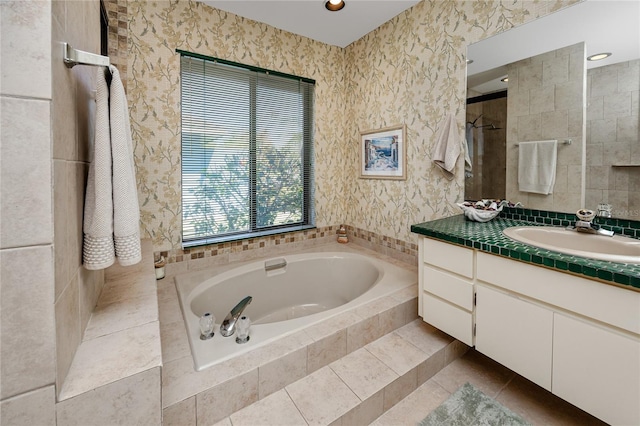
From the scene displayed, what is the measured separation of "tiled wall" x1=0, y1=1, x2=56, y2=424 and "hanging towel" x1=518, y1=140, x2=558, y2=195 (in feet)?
7.12

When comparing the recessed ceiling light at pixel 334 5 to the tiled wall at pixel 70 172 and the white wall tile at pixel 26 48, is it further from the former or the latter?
the white wall tile at pixel 26 48

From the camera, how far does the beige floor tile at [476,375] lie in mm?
1537

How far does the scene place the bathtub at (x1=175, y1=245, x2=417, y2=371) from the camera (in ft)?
5.28

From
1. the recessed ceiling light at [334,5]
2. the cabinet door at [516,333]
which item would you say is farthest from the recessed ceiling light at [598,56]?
the recessed ceiling light at [334,5]

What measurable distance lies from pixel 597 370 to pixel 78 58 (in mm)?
2051

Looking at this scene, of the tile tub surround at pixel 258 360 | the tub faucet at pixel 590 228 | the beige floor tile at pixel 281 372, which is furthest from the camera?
the tub faucet at pixel 590 228

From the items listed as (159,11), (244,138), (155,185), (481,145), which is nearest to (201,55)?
(159,11)

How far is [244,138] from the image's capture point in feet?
7.96

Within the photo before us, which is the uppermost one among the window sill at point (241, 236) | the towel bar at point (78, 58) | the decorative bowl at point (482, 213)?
the towel bar at point (78, 58)

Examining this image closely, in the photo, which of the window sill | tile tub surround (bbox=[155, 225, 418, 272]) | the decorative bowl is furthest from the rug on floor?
the window sill

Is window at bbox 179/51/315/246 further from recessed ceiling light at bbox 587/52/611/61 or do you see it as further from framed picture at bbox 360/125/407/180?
recessed ceiling light at bbox 587/52/611/61

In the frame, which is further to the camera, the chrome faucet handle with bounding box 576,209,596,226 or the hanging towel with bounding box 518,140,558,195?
the hanging towel with bounding box 518,140,558,195

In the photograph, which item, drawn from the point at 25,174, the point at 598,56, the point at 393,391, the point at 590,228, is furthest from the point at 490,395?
the point at 25,174

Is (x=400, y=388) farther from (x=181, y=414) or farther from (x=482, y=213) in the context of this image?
(x=482, y=213)
